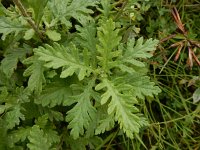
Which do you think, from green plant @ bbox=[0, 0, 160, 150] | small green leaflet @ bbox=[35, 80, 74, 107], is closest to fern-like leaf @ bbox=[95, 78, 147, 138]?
green plant @ bbox=[0, 0, 160, 150]

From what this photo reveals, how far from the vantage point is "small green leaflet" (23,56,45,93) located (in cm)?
195

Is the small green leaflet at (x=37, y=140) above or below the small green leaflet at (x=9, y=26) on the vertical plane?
below

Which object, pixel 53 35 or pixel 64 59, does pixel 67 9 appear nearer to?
pixel 53 35

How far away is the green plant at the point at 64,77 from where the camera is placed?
185 centimetres

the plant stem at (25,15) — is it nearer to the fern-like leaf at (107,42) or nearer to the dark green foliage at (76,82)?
the dark green foliage at (76,82)

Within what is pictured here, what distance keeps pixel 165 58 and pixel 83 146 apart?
0.85 m

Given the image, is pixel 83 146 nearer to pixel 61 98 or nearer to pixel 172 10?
pixel 61 98

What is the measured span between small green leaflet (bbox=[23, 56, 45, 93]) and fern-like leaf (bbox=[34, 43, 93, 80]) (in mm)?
104

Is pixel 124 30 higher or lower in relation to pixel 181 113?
higher

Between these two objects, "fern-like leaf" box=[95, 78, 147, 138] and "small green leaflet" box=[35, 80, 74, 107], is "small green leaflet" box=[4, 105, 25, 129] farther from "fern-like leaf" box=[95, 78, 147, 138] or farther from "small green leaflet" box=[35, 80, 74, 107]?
"fern-like leaf" box=[95, 78, 147, 138]

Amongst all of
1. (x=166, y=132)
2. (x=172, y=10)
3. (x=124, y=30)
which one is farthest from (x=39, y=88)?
(x=172, y=10)

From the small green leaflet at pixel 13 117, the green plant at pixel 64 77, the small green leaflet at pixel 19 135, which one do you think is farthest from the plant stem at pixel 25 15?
the small green leaflet at pixel 19 135

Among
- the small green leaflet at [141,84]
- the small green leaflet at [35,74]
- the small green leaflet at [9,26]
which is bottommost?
the small green leaflet at [141,84]

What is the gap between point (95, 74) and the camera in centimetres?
196
